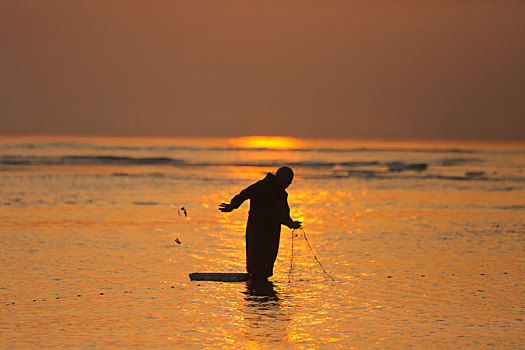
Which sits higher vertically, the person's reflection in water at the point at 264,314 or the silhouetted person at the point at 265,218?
the silhouetted person at the point at 265,218

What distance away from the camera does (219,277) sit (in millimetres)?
10891

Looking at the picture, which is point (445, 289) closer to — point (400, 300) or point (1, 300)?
point (400, 300)

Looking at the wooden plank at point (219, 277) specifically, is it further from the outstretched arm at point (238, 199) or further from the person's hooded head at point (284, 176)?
the person's hooded head at point (284, 176)

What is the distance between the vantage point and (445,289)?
10.5 m

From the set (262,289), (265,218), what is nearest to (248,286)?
(262,289)

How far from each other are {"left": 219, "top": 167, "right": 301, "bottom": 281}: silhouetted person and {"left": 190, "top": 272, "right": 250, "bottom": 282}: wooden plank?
5.2 inches

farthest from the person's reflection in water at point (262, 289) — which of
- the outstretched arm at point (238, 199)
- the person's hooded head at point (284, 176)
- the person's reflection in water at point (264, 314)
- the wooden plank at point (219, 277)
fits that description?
the person's hooded head at point (284, 176)

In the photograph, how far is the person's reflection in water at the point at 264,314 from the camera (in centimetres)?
803

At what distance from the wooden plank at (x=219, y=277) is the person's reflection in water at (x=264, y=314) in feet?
0.45

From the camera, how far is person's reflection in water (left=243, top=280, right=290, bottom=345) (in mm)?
8031

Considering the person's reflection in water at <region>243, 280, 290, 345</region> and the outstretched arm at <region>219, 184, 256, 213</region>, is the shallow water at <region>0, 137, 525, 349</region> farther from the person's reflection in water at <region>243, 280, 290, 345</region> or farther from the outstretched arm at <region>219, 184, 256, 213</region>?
the outstretched arm at <region>219, 184, 256, 213</region>

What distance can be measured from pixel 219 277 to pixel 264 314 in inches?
78.5

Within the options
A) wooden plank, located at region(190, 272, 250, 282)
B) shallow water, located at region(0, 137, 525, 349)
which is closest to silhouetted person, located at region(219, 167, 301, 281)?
wooden plank, located at region(190, 272, 250, 282)

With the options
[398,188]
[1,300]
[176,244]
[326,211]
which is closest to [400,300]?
[1,300]
